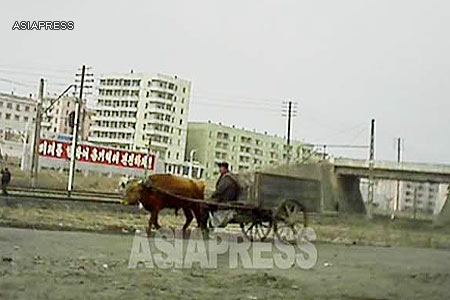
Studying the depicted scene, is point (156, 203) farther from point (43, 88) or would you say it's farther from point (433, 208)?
point (43, 88)

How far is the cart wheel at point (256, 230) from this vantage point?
1741 centimetres

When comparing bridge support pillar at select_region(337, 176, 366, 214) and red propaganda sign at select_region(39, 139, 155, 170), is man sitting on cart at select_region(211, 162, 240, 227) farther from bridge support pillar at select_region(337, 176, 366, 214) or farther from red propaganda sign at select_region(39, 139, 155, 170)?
red propaganda sign at select_region(39, 139, 155, 170)

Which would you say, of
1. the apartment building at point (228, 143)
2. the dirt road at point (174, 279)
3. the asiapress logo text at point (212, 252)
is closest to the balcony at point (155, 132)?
the apartment building at point (228, 143)

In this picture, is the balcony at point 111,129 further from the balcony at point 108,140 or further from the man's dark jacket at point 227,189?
the man's dark jacket at point 227,189

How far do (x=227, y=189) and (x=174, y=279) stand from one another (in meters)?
7.45

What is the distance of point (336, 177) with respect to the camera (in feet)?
194

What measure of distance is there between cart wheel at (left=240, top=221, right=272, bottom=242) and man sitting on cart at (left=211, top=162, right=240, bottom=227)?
519 millimetres

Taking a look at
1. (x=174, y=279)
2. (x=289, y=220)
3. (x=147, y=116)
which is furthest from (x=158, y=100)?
(x=174, y=279)

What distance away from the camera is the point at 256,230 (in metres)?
17.8

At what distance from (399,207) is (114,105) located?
134ft

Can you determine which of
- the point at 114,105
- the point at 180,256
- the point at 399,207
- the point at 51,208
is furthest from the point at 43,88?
the point at 180,256

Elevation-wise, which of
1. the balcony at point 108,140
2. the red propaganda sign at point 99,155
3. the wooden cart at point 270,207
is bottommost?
the wooden cart at point 270,207

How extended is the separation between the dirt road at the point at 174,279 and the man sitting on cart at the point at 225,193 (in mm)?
3147

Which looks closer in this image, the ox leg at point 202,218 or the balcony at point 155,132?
the ox leg at point 202,218
